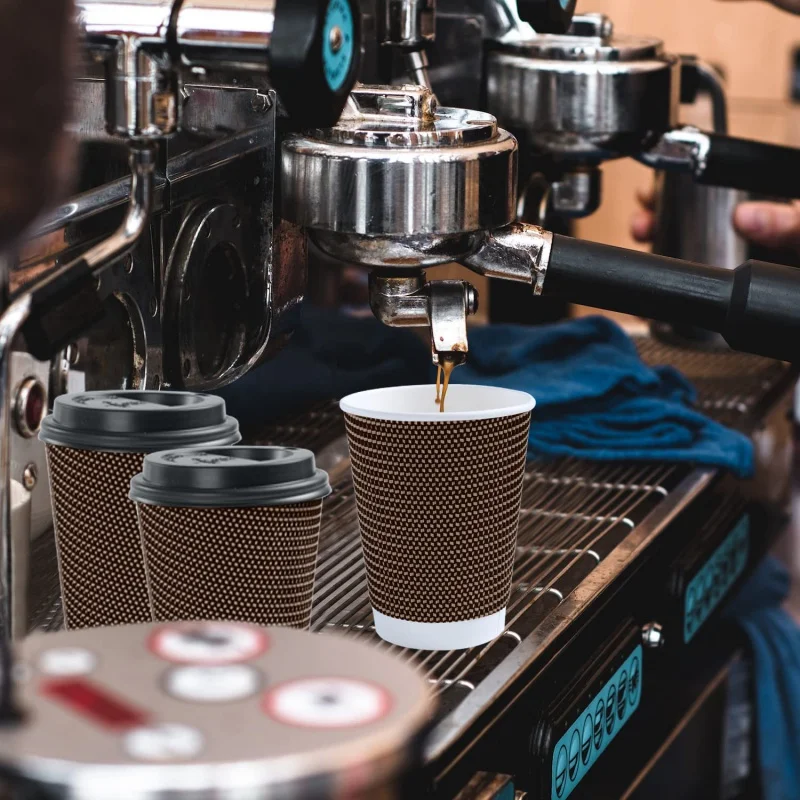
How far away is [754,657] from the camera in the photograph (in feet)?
4.08

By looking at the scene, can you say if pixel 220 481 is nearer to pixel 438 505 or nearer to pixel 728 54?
pixel 438 505

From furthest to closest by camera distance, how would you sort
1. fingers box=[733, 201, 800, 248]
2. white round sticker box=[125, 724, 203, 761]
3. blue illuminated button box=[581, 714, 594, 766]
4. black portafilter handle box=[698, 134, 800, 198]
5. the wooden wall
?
the wooden wall, fingers box=[733, 201, 800, 248], black portafilter handle box=[698, 134, 800, 198], blue illuminated button box=[581, 714, 594, 766], white round sticker box=[125, 724, 203, 761]

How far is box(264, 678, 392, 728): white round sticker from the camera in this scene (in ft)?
1.08

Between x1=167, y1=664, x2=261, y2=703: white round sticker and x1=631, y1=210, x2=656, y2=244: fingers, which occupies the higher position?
x1=167, y1=664, x2=261, y2=703: white round sticker

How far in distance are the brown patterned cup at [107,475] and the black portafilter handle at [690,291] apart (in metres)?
0.21

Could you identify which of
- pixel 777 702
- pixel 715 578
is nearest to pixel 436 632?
pixel 715 578

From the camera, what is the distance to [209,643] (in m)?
0.37

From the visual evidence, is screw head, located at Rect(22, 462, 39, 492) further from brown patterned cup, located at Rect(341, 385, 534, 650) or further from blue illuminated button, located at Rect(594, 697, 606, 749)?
blue illuminated button, located at Rect(594, 697, 606, 749)

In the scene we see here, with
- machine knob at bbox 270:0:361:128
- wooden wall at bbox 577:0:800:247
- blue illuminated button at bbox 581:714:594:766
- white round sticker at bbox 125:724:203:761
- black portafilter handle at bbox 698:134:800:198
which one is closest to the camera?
white round sticker at bbox 125:724:203:761

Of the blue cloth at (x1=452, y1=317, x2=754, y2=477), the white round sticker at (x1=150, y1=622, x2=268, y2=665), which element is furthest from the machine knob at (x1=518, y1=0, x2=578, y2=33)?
the white round sticker at (x1=150, y1=622, x2=268, y2=665)

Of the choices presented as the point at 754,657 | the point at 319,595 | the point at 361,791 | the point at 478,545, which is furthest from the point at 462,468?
the point at 754,657

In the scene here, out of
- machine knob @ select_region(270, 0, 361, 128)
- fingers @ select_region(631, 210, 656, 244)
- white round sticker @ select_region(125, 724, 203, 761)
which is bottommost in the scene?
fingers @ select_region(631, 210, 656, 244)

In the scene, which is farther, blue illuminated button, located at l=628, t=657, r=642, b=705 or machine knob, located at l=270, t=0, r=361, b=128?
blue illuminated button, located at l=628, t=657, r=642, b=705

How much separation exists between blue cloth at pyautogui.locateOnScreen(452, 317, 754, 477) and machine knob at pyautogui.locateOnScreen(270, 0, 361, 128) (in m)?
0.52
